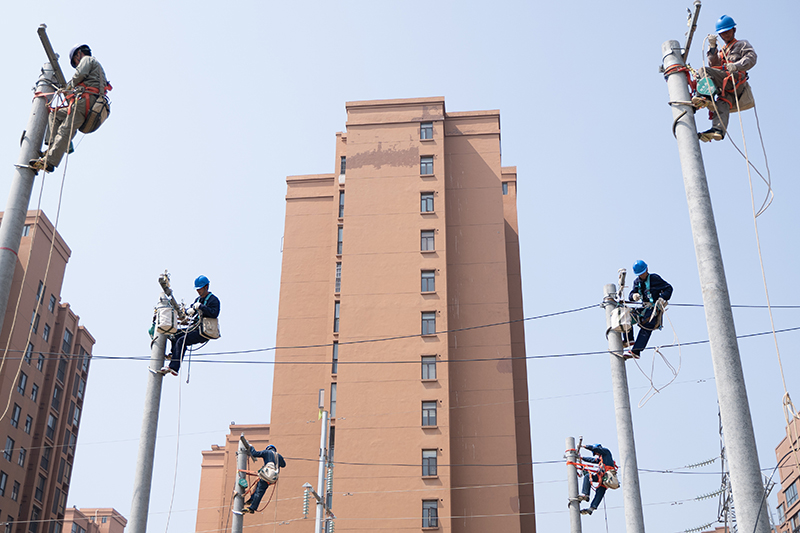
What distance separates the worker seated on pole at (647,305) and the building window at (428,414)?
3141 centimetres

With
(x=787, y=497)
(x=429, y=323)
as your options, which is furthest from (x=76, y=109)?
(x=787, y=497)

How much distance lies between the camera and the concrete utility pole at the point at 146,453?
34.3ft

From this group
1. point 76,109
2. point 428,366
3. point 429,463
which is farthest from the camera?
point 428,366

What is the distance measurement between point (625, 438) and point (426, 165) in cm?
3923

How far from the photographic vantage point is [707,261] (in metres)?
7.28

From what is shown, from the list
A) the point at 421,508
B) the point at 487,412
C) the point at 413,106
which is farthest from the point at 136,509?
the point at 413,106

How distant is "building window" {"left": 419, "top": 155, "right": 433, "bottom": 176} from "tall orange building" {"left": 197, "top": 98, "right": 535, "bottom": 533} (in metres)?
0.09

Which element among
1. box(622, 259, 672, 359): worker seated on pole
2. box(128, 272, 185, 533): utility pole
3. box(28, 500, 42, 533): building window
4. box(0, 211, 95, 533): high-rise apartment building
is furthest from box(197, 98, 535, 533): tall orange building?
box(128, 272, 185, 533): utility pole

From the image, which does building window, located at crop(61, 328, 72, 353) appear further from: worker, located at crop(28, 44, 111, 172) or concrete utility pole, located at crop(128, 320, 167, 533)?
worker, located at crop(28, 44, 111, 172)

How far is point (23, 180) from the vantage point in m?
8.51

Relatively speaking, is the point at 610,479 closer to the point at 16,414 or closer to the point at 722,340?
the point at 722,340

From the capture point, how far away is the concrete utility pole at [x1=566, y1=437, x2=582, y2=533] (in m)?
18.2

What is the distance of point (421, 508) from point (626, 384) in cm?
3100

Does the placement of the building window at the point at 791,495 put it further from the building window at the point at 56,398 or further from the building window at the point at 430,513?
the building window at the point at 56,398
